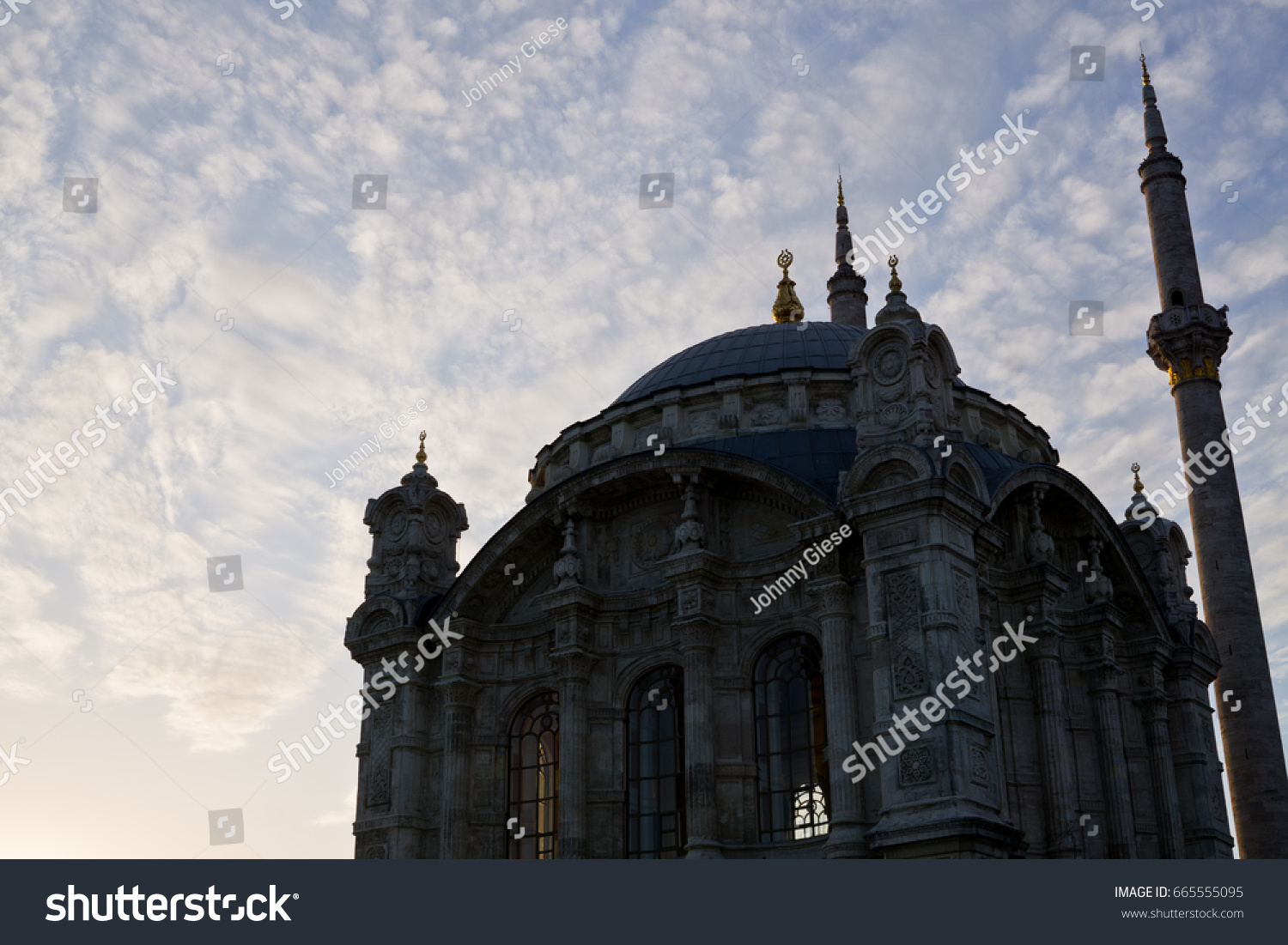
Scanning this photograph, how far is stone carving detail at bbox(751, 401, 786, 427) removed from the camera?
101 feet

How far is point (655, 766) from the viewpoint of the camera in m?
27.4

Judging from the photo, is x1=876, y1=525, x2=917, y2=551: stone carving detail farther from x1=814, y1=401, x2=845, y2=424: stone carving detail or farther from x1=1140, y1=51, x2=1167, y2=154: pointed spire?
x1=1140, y1=51, x2=1167, y2=154: pointed spire

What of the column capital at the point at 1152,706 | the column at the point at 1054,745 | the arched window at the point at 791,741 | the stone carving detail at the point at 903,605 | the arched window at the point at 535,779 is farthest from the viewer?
the column capital at the point at 1152,706

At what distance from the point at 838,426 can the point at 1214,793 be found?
42.5ft

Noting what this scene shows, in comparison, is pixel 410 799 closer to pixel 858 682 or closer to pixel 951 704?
pixel 858 682

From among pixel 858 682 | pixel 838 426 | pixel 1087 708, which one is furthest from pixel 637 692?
pixel 1087 708

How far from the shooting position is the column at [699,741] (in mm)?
25000

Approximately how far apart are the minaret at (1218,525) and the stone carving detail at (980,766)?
60.0 ft

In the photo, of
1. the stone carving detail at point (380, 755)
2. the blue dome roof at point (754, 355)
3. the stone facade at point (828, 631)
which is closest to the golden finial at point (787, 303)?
the blue dome roof at point (754, 355)

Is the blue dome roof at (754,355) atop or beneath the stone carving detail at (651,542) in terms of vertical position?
atop

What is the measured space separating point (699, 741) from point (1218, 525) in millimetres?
21284

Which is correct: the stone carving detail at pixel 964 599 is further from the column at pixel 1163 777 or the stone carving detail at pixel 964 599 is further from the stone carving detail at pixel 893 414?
the column at pixel 1163 777

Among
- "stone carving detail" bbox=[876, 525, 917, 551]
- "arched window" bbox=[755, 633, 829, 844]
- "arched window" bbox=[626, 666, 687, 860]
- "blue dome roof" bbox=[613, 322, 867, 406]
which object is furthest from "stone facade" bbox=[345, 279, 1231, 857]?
"blue dome roof" bbox=[613, 322, 867, 406]

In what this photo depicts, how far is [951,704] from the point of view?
862 inches
